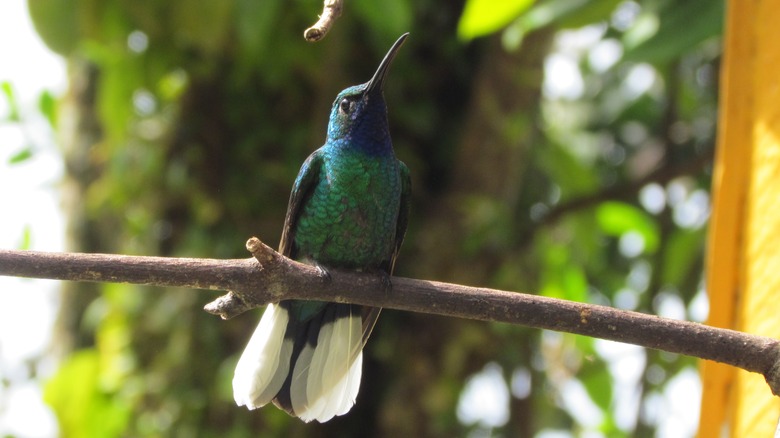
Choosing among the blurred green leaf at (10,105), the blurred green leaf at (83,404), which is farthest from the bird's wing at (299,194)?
the blurred green leaf at (10,105)

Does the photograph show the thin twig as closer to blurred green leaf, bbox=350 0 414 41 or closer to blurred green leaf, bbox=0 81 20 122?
blurred green leaf, bbox=350 0 414 41

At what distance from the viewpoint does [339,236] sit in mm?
2809

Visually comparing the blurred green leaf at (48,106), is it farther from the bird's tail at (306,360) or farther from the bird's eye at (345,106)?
the bird's tail at (306,360)

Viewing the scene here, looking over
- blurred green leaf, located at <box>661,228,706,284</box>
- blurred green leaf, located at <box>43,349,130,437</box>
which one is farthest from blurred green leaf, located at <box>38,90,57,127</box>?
blurred green leaf, located at <box>661,228,706,284</box>

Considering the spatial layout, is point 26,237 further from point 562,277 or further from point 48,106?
point 562,277

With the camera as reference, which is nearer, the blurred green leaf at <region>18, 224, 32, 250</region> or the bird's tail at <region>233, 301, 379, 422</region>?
the bird's tail at <region>233, 301, 379, 422</region>

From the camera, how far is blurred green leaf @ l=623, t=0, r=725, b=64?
2766 mm

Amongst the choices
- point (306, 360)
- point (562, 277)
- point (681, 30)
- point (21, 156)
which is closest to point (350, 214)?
point (306, 360)

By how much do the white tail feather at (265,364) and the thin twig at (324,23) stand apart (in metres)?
1.20

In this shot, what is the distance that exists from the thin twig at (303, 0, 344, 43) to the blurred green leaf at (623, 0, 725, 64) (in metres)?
1.58

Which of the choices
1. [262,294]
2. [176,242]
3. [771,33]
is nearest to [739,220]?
[771,33]

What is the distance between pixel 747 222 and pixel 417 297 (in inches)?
27.9

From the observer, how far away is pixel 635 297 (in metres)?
4.84

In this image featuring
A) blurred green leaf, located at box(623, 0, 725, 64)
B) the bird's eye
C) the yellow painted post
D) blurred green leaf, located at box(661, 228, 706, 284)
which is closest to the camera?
the yellow painted post
